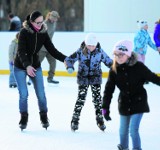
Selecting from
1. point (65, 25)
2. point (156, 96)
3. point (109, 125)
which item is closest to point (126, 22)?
point (65, 25)

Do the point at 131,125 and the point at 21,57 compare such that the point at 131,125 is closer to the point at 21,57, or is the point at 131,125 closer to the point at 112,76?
the point at 112,76

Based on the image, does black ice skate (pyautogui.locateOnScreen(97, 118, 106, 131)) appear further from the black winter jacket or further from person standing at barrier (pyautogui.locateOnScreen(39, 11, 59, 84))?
person standing at barrier (pyautogui.locateOnScreen(39, 11, 59, 84))

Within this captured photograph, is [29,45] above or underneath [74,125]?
above

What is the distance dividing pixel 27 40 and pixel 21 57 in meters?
0.19

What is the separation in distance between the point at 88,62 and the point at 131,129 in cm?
143

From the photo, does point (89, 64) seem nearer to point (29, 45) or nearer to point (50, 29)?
point (29, 45)

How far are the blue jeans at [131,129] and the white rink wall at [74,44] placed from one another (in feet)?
22.6

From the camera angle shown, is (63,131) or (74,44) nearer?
(63,131)

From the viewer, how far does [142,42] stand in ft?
32.8

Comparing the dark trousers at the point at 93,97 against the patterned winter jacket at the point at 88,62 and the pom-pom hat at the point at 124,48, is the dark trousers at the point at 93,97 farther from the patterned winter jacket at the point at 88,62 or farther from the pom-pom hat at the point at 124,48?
the pom-pom hat at the point at 124,48

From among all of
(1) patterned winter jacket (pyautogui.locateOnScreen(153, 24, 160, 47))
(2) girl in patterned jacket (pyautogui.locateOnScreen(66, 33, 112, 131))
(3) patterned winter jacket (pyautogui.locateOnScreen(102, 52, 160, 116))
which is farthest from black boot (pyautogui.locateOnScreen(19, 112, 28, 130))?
(1) patterned winter jacket (pyautogui.locateOnScreen(153, 24, 160, 47))

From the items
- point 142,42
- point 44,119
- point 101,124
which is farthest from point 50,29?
point 101,124

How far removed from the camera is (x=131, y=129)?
446cm

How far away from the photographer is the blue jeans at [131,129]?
4.45 m
